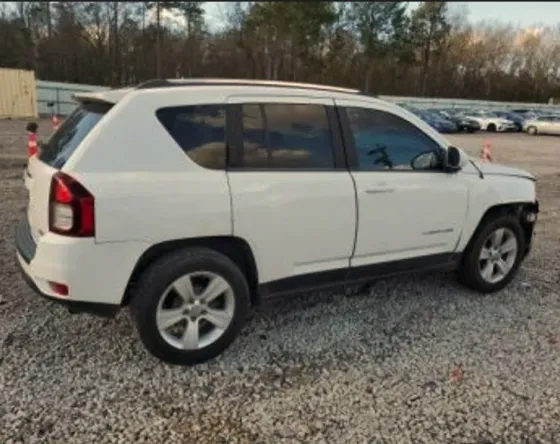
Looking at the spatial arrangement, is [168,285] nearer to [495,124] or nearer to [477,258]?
[477,258]

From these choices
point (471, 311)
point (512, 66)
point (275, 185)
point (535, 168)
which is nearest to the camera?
point (275, 185)

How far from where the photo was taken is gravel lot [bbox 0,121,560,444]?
2791mm

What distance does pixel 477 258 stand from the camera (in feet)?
15.1

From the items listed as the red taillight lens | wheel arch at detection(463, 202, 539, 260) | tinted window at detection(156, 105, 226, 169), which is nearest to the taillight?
the red taillight lens

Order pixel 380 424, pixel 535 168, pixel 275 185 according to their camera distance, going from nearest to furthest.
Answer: pixel 380 424 → pixel 275 185 → pixel 535 168

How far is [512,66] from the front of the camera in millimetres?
56312

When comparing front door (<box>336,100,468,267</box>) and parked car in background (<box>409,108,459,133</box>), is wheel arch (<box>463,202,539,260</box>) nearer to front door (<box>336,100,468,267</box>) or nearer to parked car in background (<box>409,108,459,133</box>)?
front door (<box>336,100,468,267</box>)

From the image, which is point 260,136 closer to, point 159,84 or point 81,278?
point 159,84

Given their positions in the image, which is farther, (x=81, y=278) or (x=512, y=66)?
(x=512, y=66)

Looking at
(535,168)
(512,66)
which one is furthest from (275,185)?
(512,66)

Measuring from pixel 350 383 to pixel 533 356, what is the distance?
139cm

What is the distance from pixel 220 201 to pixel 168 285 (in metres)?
0.59

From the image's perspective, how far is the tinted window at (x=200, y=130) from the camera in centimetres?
318

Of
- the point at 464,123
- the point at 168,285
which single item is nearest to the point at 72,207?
the point at 168,285
